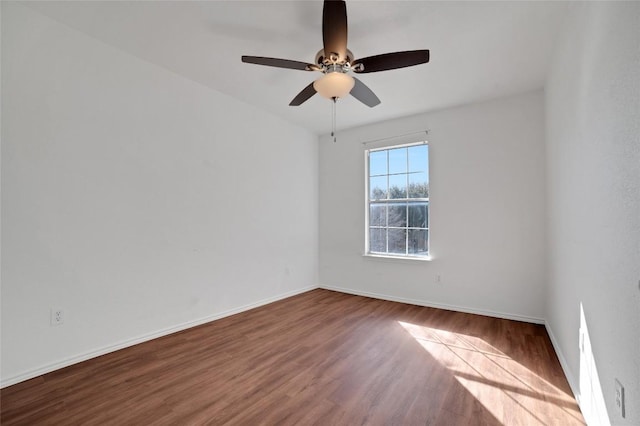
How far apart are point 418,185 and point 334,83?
8.57 feet

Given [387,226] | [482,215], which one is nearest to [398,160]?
[387,226]

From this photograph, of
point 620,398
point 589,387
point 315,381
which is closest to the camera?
point 620,398

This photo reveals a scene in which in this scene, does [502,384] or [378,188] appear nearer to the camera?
[502,384]

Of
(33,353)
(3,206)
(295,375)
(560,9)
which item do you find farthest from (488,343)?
(3,206)

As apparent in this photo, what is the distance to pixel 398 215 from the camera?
4.43 meters

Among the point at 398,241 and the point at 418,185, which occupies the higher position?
the point at 418,185

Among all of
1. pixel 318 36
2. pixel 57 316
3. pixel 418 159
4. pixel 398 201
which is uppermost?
pixel 318 36

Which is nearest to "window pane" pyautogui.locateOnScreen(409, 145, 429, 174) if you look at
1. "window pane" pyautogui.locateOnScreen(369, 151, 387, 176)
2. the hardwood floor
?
"window pane" pyautogui.locateOnScreen(369, 151, 387, 176)

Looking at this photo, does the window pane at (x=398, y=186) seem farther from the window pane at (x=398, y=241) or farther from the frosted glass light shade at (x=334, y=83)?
the frosted glass light shade at (x=334, y=83)

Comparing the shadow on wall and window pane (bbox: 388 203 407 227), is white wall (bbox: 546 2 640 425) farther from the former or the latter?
window pane (bbox: 388 203 407 227)

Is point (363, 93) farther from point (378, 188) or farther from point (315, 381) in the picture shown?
point (315, 381)

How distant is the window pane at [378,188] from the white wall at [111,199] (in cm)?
183

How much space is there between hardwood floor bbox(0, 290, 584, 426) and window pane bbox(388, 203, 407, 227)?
1628 millimetres

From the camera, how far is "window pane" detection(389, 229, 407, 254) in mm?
4355
